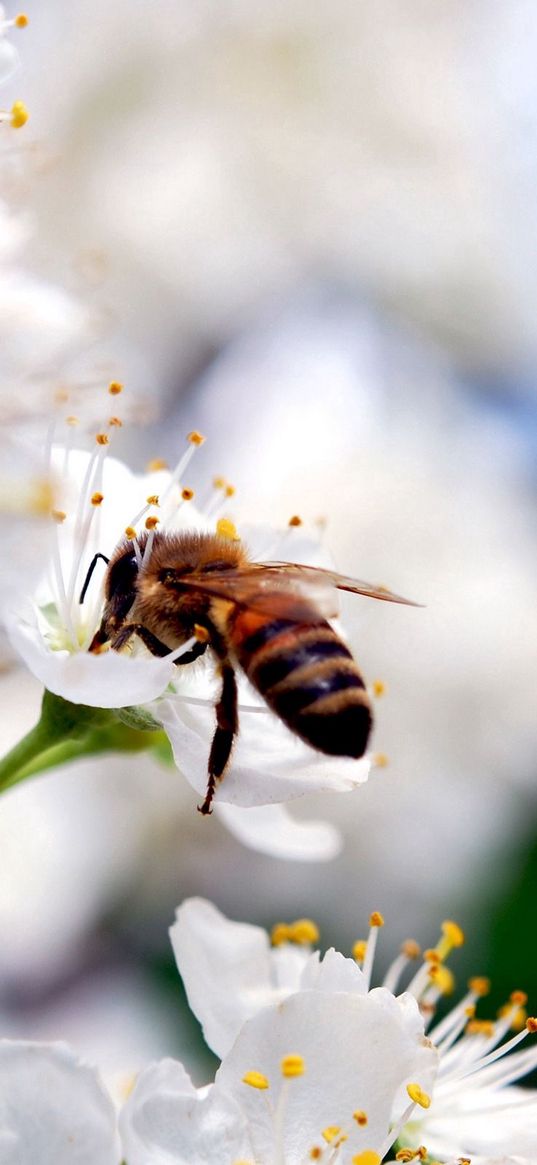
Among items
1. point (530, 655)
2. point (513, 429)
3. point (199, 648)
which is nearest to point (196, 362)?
point (513, 429)

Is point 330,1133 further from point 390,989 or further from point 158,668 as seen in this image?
point 158,668

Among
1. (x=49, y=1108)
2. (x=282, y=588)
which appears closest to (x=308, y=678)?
(x=282, y=588)

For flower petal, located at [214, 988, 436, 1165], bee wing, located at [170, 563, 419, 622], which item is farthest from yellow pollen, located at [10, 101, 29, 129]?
flower petal, located at [214, 988, 436, 1165]

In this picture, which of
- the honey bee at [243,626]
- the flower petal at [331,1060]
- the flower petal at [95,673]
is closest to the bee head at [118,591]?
the honey bee at [243,626]

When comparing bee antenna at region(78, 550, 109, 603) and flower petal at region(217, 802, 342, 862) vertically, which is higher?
bee antenna at region(78, 550, 109, 603)

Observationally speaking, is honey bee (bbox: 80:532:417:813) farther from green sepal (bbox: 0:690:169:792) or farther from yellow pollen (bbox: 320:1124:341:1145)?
yellow pollen (bbox: 320:1124:341:1145)

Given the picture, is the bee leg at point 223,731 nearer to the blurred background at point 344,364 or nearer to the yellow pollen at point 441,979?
the yellow pollen at point 441,979
